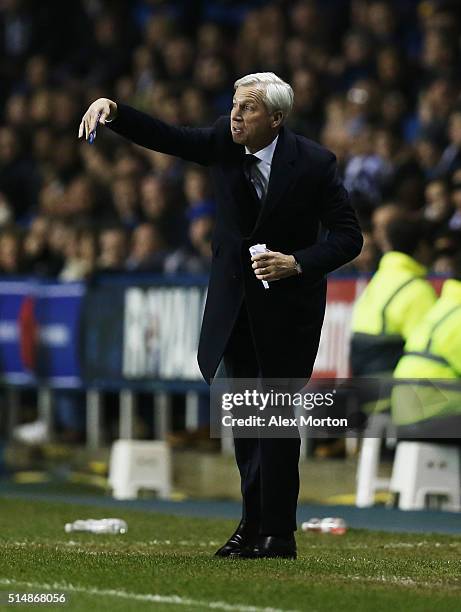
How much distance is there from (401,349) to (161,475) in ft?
8.18

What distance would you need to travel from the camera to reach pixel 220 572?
664 cm

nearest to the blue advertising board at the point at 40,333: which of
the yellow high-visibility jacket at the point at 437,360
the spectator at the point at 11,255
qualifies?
the spectator at the point at 11,255

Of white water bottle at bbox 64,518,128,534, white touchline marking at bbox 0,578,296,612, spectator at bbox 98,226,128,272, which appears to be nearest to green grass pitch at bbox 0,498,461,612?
white touchline marking at bbox 0,578,296,612

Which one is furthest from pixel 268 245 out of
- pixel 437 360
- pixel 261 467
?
pixel 437 360

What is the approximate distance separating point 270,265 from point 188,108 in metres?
10.1

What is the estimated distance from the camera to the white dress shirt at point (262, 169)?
23.5ft

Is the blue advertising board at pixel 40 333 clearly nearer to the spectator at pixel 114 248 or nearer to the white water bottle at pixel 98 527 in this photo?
the spectator at pixel 114 248

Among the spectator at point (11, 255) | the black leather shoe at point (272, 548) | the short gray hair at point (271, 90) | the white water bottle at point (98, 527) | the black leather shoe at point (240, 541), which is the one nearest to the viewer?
the short gray hair at point (271, 90)

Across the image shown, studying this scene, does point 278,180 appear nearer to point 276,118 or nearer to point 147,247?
point 276,118

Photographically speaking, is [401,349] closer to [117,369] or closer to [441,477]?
[441,477]

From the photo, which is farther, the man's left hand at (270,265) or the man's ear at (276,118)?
the man's ear at (276,118)

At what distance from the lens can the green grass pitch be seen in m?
5.83

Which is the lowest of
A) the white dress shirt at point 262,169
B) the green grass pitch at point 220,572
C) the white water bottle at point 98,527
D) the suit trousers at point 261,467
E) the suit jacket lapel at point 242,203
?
the white water bottle at point 98,527

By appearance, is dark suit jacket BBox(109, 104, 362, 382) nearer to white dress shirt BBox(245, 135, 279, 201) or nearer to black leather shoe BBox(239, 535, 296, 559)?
white dress shirt BBox(245, 135, 279, 201)
